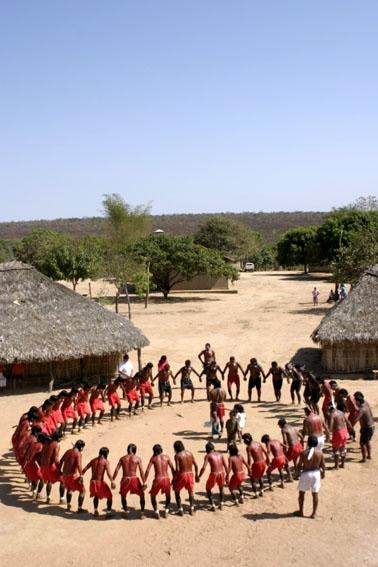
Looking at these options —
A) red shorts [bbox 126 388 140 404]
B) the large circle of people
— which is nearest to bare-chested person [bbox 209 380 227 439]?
the large circle of people

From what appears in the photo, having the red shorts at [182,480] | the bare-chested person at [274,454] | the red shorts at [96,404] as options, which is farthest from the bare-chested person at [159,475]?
the red shorts at [96,404]

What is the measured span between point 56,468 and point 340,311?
36.1ft

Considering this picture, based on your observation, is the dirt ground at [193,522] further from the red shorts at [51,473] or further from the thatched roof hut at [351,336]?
the thatched roof hut at [351,336]

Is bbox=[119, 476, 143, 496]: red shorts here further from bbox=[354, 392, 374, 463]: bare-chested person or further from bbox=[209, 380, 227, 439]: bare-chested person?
bbox=[354, 392, 374, 463]: bare-chested person

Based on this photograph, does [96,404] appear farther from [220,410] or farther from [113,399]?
[220,410]

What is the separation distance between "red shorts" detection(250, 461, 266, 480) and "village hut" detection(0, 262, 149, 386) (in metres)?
8.10

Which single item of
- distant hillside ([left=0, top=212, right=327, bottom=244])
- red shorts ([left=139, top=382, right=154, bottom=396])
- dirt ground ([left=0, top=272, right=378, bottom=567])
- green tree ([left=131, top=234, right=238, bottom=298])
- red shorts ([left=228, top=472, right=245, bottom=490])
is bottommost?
dirt ground ([left=0, top=272, right=378, bottom=567])

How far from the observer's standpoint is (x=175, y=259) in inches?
1486

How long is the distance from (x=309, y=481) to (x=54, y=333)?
32.1 feet

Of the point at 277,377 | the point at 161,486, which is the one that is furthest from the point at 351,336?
the point at 161,486

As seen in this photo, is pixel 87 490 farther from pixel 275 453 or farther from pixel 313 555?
pixel 313 555

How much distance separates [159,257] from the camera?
37438mm

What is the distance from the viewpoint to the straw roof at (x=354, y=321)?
58.4ft

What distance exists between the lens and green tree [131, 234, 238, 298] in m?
37.5
